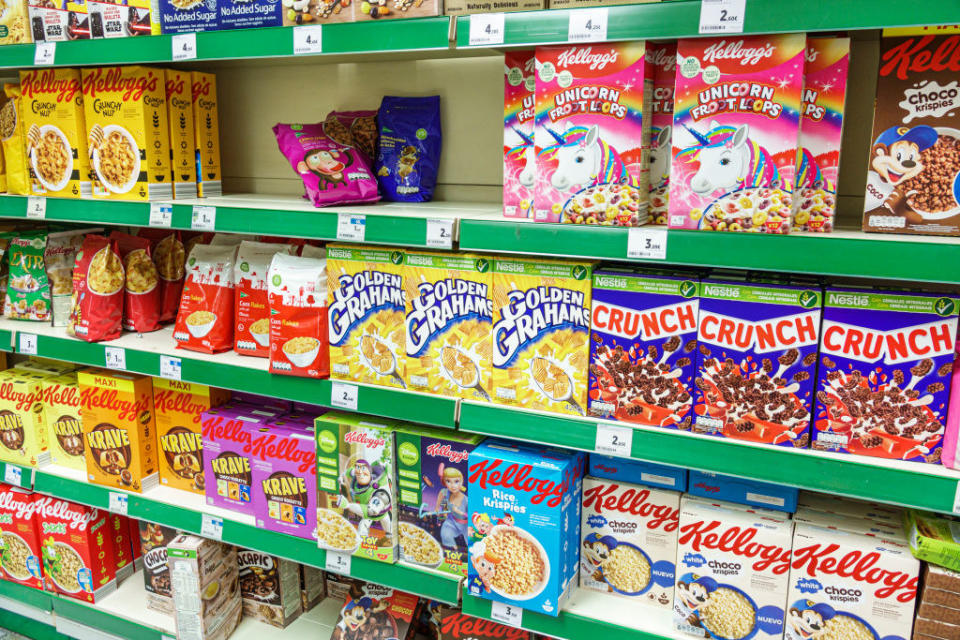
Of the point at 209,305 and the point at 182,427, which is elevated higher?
the point at 209,305

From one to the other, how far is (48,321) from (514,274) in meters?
1.82

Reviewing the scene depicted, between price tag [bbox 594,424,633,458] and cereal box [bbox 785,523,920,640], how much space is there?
0.39 m


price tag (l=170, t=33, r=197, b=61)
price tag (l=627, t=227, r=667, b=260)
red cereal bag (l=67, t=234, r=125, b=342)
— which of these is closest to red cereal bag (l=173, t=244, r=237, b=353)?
red cereal bag (l=67, t=234, r=125, b=342)

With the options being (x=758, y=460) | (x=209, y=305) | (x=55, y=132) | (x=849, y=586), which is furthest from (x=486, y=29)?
(x=55, y=132)

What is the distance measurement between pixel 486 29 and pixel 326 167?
0.64 m

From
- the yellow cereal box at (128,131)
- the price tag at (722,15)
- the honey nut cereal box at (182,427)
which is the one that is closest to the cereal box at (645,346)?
the price tag at (722,15)

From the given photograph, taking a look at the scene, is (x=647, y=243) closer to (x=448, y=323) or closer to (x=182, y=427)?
(x=448, y=323)

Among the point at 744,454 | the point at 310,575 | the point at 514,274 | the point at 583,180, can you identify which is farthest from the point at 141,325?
the point at 744,454

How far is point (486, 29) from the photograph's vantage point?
1497 mm

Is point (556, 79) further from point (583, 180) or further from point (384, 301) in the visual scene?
point (384, 301)

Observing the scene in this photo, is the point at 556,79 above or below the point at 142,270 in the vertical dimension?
above

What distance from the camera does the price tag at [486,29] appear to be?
148 cm

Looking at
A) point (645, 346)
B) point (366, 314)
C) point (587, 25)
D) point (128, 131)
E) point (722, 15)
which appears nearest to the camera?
point (722, 15)

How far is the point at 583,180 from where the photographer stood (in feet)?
4.94
